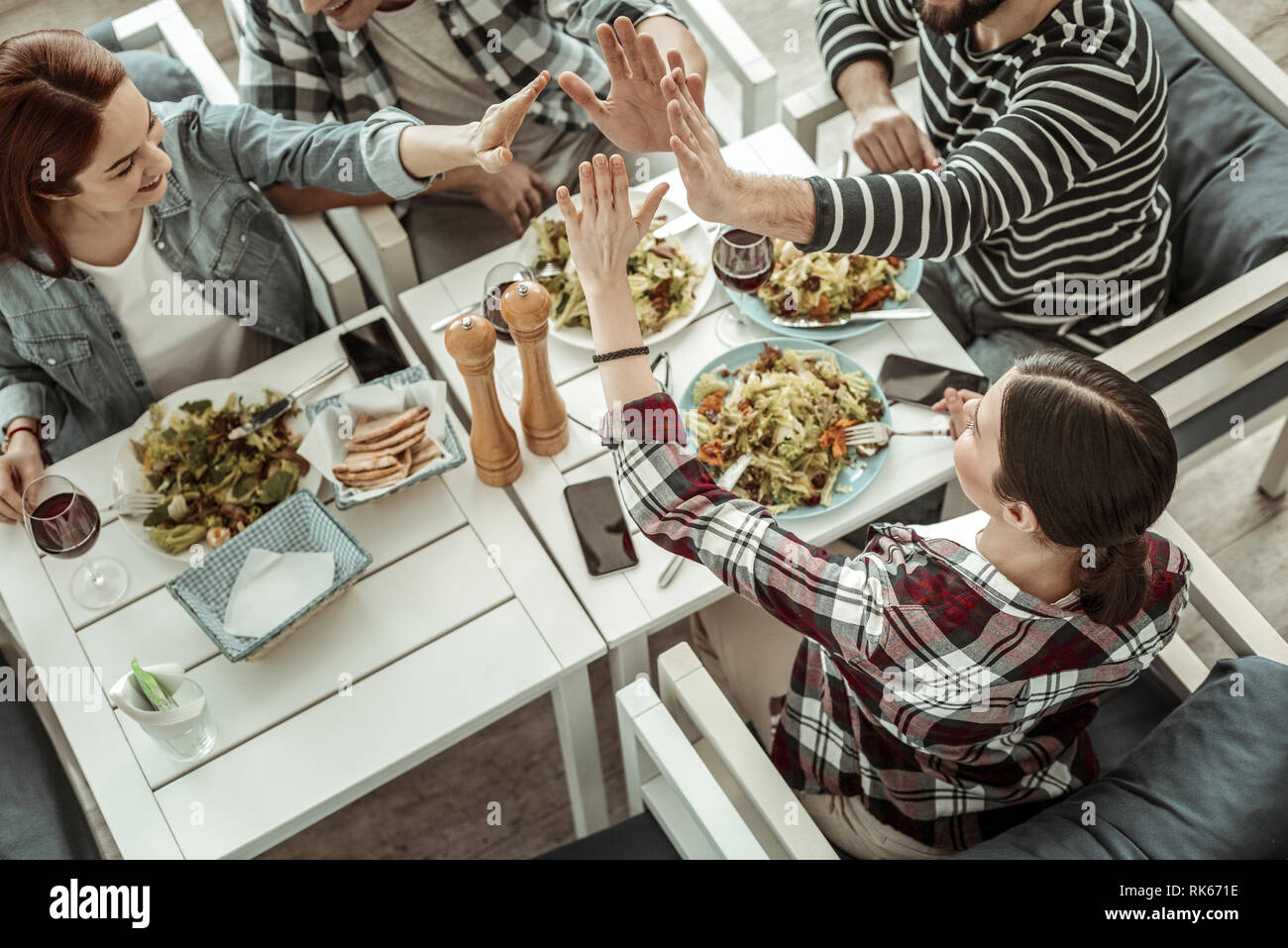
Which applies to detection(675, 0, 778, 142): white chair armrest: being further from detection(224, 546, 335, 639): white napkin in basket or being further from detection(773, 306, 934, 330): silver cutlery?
detection(224, 546, 335, 639): white napkin in basket

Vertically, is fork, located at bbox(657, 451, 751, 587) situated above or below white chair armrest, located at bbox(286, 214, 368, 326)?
below

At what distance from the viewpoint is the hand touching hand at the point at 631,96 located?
1.47m

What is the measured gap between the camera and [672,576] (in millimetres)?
1583

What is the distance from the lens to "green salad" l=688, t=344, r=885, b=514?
5.32 ft

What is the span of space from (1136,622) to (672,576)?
2.00ft

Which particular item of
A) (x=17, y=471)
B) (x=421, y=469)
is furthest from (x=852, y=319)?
(x=17, y=471)

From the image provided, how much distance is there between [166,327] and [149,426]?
9.9 inches

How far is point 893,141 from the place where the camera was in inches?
80.0

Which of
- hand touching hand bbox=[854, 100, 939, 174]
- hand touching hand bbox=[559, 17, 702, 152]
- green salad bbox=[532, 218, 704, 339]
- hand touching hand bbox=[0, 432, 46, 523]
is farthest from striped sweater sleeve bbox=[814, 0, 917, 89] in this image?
hand touching hand bbox=[0, 432, 46, 523]

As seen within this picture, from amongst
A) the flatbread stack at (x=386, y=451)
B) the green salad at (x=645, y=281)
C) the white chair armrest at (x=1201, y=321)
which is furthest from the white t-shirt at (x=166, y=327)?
the white chair armrest at (x=1201, y=321)

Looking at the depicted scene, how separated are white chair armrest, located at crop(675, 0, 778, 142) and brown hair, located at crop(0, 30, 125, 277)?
109 cm
